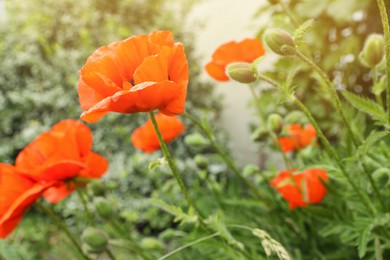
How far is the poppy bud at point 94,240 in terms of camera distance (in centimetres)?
75

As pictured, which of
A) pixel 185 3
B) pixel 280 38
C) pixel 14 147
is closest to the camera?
pixel 280 38

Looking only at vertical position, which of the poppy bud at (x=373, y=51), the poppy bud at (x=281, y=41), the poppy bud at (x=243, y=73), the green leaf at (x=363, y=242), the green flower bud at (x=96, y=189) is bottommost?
the green leaf at (x=363, y=242)

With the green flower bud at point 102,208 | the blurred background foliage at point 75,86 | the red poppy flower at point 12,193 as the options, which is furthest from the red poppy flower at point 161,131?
the blurred background foliage at point 75,86

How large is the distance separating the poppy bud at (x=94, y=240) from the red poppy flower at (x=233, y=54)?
0.29 meters

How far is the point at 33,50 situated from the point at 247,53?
2.80 metres

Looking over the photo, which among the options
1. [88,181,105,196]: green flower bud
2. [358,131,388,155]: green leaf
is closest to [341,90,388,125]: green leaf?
[358,131,388,155]: green leaf

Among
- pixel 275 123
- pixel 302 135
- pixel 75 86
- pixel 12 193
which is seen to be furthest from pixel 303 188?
pixel 75 86

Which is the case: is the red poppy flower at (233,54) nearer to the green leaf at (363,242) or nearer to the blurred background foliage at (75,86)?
the green leaf at (363,242)

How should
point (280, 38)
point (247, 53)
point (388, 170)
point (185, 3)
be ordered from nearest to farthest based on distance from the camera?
point (280, 38)
point (388, 170)
point (247, 53)
point (185, 3)

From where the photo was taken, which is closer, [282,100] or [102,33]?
[282,100]

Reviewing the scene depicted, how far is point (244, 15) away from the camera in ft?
11.5

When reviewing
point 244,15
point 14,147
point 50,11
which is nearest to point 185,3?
point 244,15

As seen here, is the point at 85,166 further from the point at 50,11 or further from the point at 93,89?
the point at 50,11

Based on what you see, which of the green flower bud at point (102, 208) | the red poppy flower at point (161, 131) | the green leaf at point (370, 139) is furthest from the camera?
the red poppy flower at point (161, 131)
